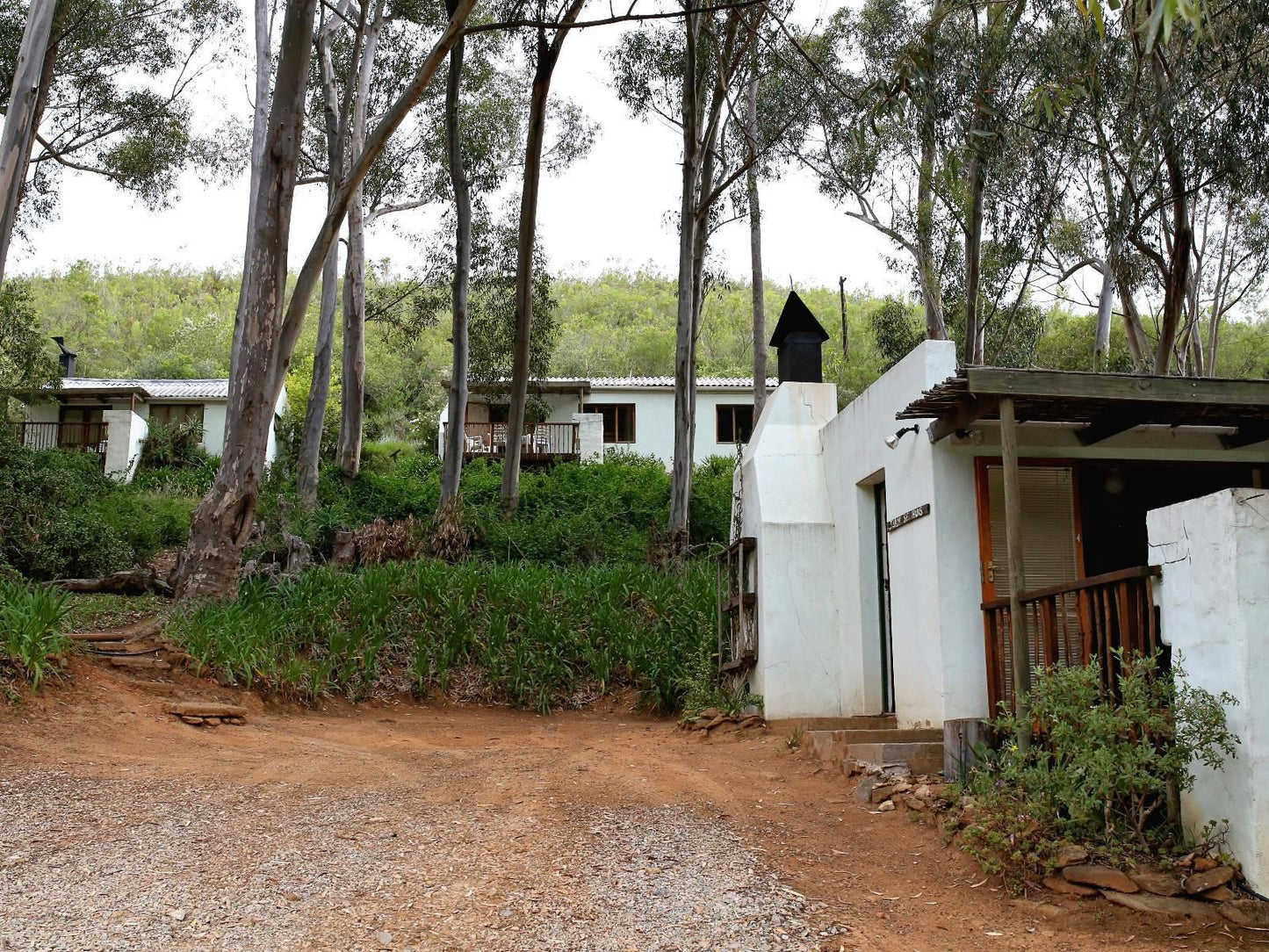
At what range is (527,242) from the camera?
666 inches

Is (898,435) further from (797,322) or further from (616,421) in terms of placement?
(616,421)

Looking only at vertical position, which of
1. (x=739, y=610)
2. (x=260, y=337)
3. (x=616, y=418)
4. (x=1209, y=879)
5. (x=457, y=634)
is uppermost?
(x=616, y=418)

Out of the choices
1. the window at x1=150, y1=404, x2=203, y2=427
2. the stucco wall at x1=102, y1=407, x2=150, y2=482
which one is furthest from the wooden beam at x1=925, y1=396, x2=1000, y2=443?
the window at x1=150, y1=404, x2=203, y2=427

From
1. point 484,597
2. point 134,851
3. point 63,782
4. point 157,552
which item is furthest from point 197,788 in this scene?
point 157,552

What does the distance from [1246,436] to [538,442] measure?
72.8 ft

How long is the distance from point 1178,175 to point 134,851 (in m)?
14.8

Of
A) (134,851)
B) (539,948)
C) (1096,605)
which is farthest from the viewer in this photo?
(1096,605)

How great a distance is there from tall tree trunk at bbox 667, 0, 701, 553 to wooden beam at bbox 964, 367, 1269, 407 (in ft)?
37.4

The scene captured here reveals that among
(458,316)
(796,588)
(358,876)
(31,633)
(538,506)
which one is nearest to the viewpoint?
(358,876)

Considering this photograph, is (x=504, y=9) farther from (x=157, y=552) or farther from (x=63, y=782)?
(x=63, y=782)

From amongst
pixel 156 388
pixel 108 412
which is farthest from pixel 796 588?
pixel 156 388

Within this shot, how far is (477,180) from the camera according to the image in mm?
20375

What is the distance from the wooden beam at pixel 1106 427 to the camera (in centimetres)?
686

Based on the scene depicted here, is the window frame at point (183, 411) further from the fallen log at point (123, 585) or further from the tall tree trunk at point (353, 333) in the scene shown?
the fallen log at point (123, 585)
